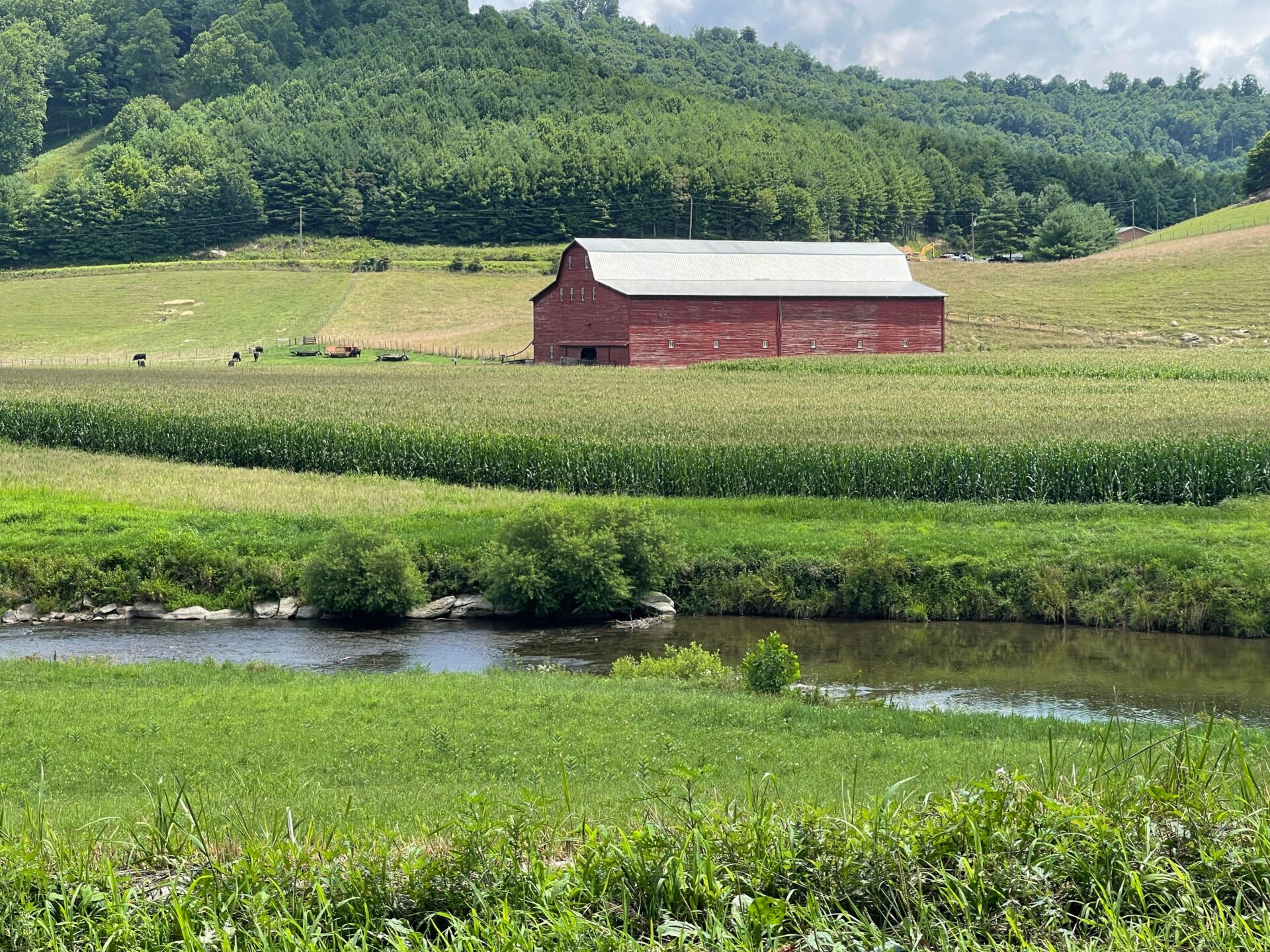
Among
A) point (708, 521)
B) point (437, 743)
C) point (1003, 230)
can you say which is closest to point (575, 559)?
point (708, 521)

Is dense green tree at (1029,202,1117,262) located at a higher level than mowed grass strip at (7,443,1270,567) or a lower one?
higher

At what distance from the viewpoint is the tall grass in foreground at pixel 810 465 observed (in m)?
28.7

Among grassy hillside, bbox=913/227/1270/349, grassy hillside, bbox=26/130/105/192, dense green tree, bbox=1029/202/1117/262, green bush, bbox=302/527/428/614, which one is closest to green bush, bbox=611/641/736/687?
green bush, bbox=302/527/428/614

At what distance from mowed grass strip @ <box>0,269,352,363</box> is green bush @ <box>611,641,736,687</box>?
224 feet

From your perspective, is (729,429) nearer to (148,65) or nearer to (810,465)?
(810,465)

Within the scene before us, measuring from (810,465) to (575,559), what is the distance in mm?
8282

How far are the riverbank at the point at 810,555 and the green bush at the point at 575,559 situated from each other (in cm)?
92

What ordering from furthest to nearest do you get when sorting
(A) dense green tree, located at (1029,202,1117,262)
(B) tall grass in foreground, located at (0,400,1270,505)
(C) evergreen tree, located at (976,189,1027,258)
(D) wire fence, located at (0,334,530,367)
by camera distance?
(C) evergreen tree, located at (976,189,1027,258)
(A) dense green tree, located at (1029,202,1117,262)
(D) wire fence, located at (0,334,530,367)
(B) tall grass in foreground, located at (0,400,1270,505)

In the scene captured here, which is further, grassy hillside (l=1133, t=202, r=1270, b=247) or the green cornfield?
grassy hillside (l=1133, t=202, r=1270, b=247)

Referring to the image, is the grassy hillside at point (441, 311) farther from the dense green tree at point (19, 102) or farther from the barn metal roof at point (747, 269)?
the dense green tree at point (19, 102)

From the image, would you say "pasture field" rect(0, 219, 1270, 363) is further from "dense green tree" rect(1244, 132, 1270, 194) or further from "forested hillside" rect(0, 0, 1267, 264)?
"dense green tree" rect(1244, 132, 1270, 194)

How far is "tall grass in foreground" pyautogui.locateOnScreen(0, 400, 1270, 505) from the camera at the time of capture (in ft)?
94.0

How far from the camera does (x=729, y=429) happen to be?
34.9 meters

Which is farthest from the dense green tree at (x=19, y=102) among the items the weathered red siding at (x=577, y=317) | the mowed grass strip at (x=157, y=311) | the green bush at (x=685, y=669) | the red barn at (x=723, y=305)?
the green bush at (x=685, y=669)
